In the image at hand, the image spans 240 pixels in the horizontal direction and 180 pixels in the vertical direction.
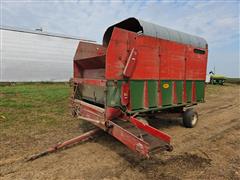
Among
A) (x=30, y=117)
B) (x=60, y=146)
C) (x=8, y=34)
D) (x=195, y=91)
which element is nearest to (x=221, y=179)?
(x=60, y=146)

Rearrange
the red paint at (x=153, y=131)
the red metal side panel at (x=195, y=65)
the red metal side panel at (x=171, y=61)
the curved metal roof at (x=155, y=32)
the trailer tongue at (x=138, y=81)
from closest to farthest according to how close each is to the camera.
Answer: the red paint at (x=153, y=131) < the trailer tongue at (x=138, y=81) < the curved metal roof at (x=155, y=32) < the red metal side panel at (x=171, y=61) < the red metal side panel at (x=195, y=65)

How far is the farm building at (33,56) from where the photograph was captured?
59.1 feet

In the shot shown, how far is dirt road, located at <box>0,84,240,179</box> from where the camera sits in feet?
10.6

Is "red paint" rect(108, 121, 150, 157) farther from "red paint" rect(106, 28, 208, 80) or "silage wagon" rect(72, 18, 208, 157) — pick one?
"red paint" rect(106, 28, 208, 80)

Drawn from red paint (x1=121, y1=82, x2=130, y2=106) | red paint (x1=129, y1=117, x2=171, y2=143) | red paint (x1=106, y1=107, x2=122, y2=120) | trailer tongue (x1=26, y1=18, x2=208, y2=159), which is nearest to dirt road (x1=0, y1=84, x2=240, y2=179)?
trailer tongue (x1=26, y1=18, x2=208, y2=159)

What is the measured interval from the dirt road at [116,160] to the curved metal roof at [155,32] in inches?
108

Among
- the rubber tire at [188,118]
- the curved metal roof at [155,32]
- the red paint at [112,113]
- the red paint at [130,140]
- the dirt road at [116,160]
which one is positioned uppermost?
the curved metal roof at [155,32]

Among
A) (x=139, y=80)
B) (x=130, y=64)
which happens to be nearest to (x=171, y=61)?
(x=139, y=80)

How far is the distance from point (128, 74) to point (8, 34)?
18.4 meters

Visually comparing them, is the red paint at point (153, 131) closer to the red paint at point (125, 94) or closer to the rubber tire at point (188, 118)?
the red paint at point (125, 94)

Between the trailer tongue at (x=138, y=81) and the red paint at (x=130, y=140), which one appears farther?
the trailer tongue at (x=138, y=81)

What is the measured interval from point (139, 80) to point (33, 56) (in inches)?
698

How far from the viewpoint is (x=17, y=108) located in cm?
789

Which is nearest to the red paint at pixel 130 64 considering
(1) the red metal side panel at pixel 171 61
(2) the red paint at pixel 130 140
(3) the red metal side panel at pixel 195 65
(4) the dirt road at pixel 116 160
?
(1) the red metal side panel at pixel 171 61
